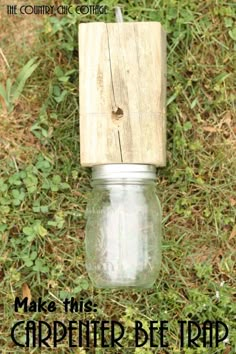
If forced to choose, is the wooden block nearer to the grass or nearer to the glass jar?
the glass jar

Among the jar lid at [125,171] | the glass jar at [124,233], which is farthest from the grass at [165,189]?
the jar lid at [125,171]

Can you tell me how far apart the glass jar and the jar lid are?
0.06ft

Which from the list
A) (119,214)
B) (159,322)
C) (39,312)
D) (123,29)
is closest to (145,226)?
(119,214)

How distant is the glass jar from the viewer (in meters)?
2.62

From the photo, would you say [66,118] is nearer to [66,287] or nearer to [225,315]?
[66,287]

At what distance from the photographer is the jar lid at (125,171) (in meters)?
2.52

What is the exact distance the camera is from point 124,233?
104 inches

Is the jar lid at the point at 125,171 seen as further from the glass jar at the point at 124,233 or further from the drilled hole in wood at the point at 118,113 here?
the drilled hole in wood at the point at 118,113

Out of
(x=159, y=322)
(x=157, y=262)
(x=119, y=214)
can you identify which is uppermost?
(x=119, y=214)

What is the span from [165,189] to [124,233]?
0.27 m

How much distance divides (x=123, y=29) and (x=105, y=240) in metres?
0.82

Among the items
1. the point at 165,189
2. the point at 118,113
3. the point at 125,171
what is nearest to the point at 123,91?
the point at 118,113

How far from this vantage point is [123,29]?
8.18ft

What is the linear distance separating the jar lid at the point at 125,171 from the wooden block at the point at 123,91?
0.08 feet
